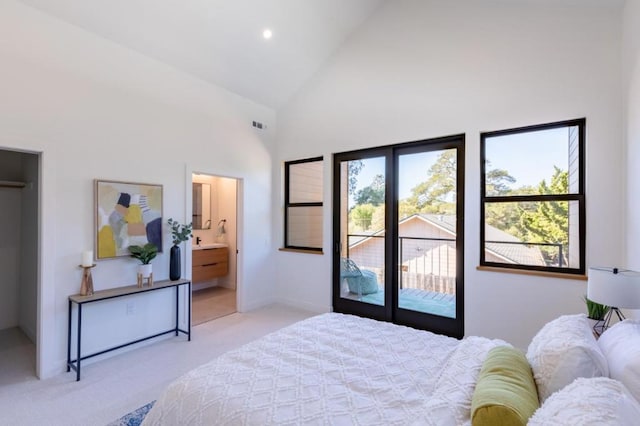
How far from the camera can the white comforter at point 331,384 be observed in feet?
4.13

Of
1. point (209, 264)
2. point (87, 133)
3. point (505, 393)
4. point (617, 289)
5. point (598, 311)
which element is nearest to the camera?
point (505, 393)

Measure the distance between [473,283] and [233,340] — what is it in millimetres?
2758

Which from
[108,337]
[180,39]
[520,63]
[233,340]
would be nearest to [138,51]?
[180,39]

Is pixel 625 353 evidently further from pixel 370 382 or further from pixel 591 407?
pixel 370 382

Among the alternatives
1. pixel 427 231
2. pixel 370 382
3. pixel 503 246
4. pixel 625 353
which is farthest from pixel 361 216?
pixel 625 353

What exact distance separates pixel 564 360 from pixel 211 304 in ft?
15.4

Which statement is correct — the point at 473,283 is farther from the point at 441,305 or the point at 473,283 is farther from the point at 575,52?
the point at 575,52

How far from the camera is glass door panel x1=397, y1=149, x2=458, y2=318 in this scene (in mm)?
3621

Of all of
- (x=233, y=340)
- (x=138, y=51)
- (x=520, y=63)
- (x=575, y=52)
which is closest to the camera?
(x=575, y=52)

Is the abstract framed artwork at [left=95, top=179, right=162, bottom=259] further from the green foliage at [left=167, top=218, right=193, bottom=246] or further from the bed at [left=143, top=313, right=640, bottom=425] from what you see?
the bed at [left=143, top=313, right=640, bottom=425]

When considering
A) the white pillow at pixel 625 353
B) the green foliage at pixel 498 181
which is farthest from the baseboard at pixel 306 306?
the white pillow at pixel 625 353

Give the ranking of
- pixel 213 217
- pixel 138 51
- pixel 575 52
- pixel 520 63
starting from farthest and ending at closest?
pixel 213 217 → pixel 138 51 → pixel 520 63 → pixel 575 52

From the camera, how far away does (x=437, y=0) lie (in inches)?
142

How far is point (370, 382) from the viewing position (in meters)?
1.52
